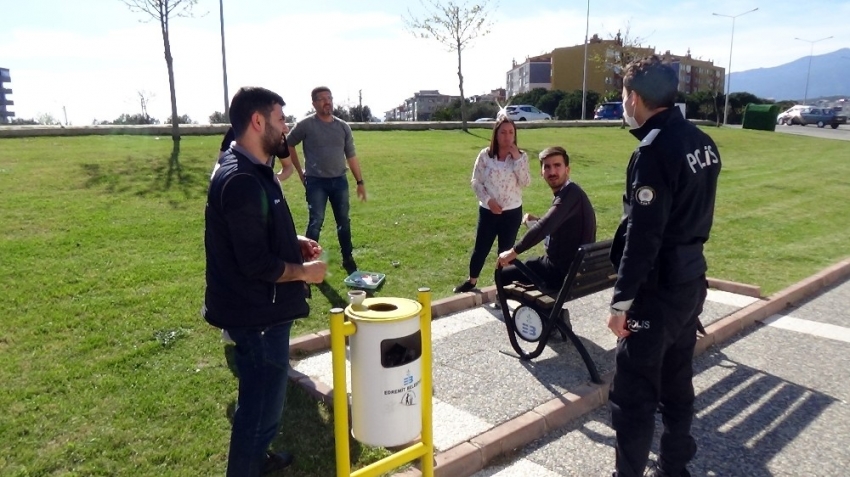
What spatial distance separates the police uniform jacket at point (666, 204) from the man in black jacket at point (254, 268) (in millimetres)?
1418

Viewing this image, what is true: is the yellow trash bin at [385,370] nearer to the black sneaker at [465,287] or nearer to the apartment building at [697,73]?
the black sneaker at [465,287]

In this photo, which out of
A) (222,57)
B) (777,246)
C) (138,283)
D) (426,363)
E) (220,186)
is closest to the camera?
(220,186)

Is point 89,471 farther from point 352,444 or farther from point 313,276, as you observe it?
point 313,276

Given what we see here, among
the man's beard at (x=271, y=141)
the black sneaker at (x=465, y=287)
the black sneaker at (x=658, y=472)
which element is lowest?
the black sneaker at (x=658, y=472)

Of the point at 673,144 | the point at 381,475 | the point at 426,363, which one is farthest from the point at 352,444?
the point at 673,144

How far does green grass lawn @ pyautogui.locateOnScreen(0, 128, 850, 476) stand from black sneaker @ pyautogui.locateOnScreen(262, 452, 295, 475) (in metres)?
0.08

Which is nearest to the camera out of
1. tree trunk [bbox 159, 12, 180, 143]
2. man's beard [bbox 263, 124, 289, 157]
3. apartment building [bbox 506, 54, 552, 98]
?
man's beard [bbox 263, 124, 289, 157]

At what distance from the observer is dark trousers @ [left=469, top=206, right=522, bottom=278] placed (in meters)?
6.04

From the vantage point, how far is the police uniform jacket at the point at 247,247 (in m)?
2.54

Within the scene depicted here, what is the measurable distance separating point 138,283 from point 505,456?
4024 mm

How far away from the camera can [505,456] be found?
356cm

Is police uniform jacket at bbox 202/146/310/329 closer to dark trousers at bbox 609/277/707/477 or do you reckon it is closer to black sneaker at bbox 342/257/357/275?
dark trousers at bbox 609/277/707/477

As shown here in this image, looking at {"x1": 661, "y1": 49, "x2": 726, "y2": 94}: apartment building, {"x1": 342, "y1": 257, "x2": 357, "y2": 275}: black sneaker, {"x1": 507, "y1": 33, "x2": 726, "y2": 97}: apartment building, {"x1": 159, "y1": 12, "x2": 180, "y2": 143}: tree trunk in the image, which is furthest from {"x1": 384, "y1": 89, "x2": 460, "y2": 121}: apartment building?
{"x1": 342, "y1": 257, "x2": 357, "y2": 275}: black sneaker

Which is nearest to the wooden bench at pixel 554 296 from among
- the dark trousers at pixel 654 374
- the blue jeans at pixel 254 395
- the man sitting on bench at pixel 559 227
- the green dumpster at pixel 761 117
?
the man sitting on bench at pixel 559 227
